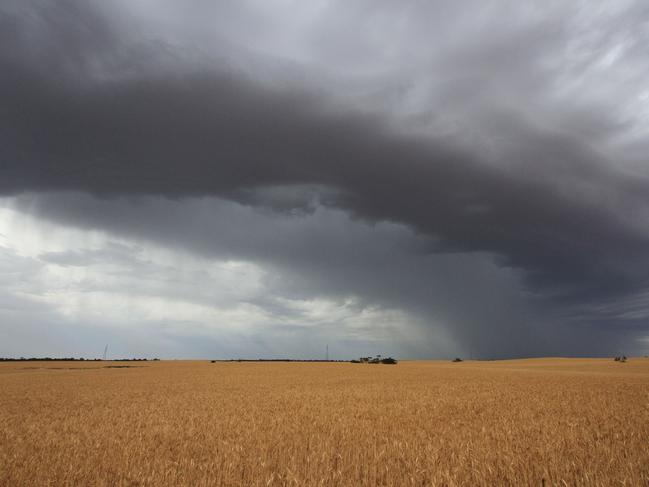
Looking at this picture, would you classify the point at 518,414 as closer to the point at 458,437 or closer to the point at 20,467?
the point at 458,437

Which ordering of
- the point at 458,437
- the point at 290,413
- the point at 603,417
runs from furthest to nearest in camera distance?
the point at 290,413 < the point at 603,417 < the point at 458,437

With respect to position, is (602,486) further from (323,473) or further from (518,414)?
(518,414)

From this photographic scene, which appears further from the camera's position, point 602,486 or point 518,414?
point 518,414

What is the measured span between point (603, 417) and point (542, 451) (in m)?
7.05

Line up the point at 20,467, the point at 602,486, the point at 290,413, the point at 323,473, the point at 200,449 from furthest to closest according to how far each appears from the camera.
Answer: the point at 290,413 < the point at 200,449 < the point at 20,467 < the point at 323,473 < the point at 602,486

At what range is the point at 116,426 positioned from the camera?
13.4 metres

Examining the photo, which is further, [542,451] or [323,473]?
[542,451]

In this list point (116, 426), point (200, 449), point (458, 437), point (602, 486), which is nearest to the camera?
point (602, 486)

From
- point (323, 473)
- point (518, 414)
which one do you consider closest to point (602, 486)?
point (323, 473)

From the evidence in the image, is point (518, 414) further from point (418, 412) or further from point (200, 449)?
point (200, 449)

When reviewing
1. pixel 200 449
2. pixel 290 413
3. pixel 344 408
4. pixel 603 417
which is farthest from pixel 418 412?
pixel 200 449

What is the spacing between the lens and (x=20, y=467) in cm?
835

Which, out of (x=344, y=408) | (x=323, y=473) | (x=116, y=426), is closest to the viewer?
(x=323, y=473)

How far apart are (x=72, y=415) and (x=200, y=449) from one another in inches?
367
